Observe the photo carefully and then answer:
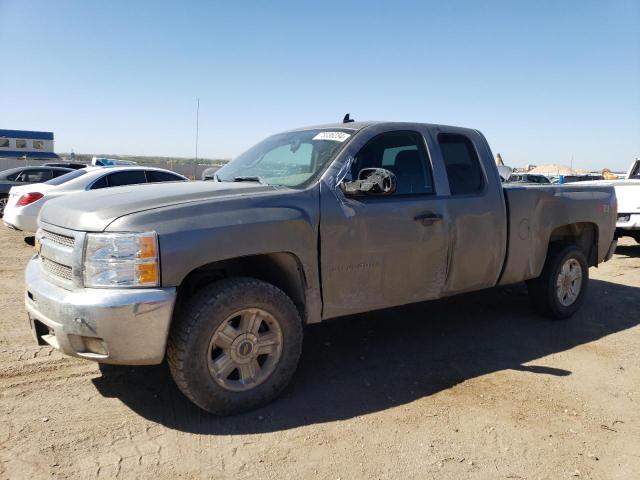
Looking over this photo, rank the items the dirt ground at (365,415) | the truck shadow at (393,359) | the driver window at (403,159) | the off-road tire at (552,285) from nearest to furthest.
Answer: the dirt ground at (365,415)
the truck shadow at (393,359)
the driver window at (403,159)
the off-road tire at (552,285)

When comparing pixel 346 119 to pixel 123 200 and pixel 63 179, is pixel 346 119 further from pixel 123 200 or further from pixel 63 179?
pixel 63 179

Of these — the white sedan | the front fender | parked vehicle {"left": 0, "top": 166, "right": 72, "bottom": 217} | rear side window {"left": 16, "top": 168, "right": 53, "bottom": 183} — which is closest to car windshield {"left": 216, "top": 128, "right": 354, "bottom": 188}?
the front fender

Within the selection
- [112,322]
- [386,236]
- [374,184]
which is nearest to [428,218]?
[386,236]

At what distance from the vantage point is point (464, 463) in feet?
9.41

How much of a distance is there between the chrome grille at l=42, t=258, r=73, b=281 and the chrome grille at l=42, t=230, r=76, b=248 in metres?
0.13

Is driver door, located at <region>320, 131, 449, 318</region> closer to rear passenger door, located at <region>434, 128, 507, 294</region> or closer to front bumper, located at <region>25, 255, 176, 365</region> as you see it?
rear passenger door, located at <region>434, 128, 507, 294</region>

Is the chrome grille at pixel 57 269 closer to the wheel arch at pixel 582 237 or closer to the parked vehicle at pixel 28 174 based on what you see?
the wheel arch at pixel 582 237

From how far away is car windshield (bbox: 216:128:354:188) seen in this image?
151 inches

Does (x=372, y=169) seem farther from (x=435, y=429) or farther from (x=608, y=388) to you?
(x=608, y=388)

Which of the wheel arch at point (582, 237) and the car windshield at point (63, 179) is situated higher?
the car windshield at point (63, 179)

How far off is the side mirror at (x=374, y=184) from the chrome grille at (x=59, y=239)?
1.82m

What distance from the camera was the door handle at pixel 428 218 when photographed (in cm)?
404

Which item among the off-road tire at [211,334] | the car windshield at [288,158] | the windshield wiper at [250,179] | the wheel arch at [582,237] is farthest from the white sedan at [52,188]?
the off-road tire at [211,334]

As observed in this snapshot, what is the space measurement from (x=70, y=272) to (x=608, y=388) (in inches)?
156
